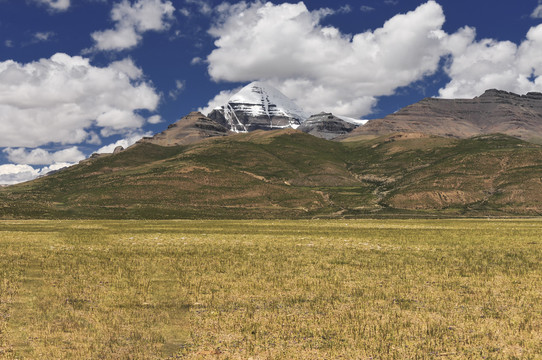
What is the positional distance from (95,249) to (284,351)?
111ft

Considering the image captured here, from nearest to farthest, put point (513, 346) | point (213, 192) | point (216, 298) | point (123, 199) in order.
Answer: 1. point (513, 346)
2. point (216, 298)
3. point (123, 199)
4. point (213, 192)

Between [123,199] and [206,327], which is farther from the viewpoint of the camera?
[123,199]

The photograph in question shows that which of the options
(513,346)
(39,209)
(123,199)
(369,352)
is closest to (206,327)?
(369,352)

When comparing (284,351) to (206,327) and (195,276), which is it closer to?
(206,327)

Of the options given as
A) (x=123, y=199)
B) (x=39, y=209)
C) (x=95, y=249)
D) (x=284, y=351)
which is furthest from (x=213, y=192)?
(x=284, y=351)

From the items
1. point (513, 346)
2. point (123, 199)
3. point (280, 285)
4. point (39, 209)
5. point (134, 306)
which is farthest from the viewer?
point (123, 199)

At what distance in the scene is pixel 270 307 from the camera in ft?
66.0

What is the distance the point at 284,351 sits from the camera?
47.9 feet

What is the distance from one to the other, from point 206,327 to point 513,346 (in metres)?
12.7

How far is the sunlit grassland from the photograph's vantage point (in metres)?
14.9

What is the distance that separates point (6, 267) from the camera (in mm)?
30516

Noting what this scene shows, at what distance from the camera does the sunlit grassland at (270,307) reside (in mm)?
14945

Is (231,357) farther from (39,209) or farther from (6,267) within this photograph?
(39,209)

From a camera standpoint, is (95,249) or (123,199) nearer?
(95,249)
